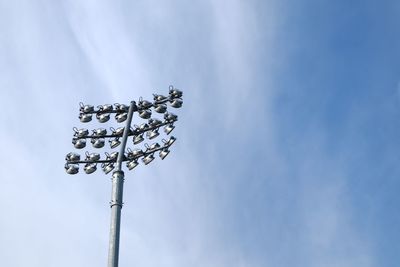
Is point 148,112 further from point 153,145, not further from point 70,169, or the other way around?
point 70,169

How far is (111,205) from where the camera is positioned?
80.5 ft

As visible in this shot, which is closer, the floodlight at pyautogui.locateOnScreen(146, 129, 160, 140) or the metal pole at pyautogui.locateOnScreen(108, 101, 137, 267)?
the metal pole at pyautogui.locateOnScreen(108, 101, 137, 267)

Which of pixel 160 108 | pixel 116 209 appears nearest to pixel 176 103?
pixel 160 108

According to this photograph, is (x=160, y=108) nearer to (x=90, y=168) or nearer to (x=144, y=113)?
(x=144, y=113)

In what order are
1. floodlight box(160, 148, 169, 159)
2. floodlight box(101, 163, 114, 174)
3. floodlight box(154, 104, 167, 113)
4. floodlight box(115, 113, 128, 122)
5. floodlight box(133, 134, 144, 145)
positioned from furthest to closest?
floodlight box(154, 104, 167, 113), floodlight box(115, 113, 128, 122), floodlight box(133, 134, 144, 145), floodlight box(160, 148, 169, 159), floodlight box(101, 163, 114, 174)

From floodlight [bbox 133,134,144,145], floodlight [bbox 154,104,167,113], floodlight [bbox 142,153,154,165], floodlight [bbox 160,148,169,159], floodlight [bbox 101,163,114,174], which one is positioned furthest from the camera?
floodlight [bbox 154,104,167,113]

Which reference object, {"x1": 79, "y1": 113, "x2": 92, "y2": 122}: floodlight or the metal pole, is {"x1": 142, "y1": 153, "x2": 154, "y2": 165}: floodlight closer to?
the metal pole

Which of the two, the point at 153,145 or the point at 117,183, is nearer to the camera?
the point at 117,183

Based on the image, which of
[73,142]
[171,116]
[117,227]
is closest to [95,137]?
[73,142]

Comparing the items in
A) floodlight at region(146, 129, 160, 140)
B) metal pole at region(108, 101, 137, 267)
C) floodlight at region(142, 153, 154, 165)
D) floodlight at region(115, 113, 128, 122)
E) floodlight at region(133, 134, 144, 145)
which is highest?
floodlight at region(115, 113, 128, 122)

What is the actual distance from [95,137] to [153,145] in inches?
88.2

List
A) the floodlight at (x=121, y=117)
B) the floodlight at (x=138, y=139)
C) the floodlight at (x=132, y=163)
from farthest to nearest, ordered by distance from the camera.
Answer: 1. the floodlight at (x=121, y=117)
2. the floodlight at (x=138, y=139)
3. the floodlight at (x=132, y=163)

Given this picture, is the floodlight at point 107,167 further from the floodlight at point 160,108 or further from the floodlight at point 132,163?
the floodlight at point 160,108

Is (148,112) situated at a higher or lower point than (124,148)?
higher
